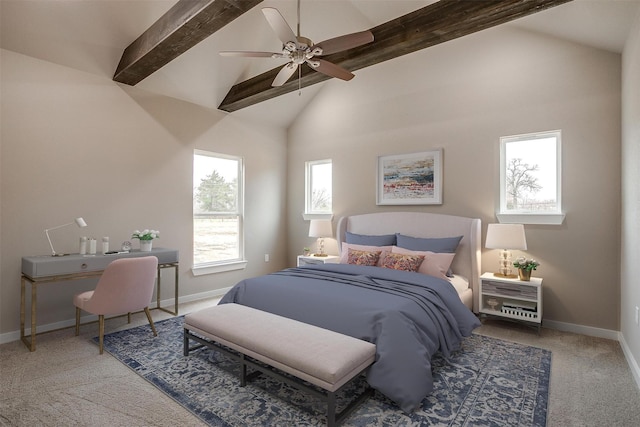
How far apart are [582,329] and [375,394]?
254cm

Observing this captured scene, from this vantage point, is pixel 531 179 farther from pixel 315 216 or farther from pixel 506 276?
pixel 315 216

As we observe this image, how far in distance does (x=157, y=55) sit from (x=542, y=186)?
4.21 metres

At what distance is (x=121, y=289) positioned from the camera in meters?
2.96

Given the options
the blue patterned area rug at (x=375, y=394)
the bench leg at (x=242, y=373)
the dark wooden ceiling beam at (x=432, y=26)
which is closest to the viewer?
the blue patterned area rug at (x=375, y=394)

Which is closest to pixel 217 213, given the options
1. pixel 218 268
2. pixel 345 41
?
pixel 218 268

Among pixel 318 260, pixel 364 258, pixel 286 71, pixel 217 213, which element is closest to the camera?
pixel 286 71

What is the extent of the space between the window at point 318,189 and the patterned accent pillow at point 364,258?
142 centimetres

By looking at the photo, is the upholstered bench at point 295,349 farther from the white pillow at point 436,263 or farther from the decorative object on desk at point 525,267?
the decorative object on desk at point 525,267

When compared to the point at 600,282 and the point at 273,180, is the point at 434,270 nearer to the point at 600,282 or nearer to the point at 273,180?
the point at 600,282

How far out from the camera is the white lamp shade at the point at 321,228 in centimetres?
502

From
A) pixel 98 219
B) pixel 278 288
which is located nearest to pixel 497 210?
pixel 278 288

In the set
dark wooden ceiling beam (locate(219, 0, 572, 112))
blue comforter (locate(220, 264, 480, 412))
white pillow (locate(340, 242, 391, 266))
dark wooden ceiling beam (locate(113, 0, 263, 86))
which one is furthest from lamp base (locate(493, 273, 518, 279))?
dark wooden ceiling beam (locate(113, 0, 263, 86))

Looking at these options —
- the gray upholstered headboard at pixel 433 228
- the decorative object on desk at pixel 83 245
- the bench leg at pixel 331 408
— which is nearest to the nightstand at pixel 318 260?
the gray upholstered headboard at pixel 433 228

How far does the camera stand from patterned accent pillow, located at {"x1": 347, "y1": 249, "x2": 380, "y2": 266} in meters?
3.87
